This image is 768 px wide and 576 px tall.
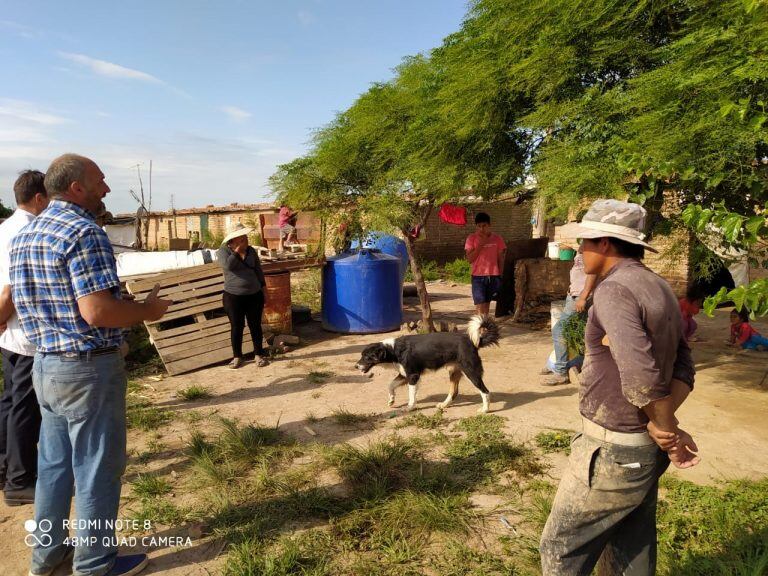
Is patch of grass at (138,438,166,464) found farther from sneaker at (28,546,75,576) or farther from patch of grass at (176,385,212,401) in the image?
sneaker at (28,546,75,576)

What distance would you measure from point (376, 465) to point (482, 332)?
198 centimetres

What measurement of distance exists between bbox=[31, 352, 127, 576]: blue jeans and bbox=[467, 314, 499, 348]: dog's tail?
346cm

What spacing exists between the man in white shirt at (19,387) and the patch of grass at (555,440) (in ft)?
13.0

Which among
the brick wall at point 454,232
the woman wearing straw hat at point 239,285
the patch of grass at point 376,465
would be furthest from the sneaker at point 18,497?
the brick wall at point 454,232

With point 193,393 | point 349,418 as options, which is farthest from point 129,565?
point 193,393

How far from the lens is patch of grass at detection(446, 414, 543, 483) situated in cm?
385

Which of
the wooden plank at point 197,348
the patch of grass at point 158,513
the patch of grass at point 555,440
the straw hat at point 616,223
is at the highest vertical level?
the straw hat at point 616,223

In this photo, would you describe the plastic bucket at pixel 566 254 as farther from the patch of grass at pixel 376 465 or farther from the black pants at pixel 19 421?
the black pants at pixel 19 421

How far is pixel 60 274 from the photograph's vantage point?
2.39 meters

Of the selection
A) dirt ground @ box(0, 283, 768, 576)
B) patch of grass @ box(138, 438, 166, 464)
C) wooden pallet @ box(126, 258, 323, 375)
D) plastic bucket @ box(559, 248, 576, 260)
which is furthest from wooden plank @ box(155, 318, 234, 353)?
plastic bucket @ box(559, 248, 576, 260)

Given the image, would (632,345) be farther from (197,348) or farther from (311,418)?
(197,348)

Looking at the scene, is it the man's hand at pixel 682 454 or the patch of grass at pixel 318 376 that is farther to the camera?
the patch of grass at pixel 318 376

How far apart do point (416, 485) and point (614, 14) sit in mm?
4704

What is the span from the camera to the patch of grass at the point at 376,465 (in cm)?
357
